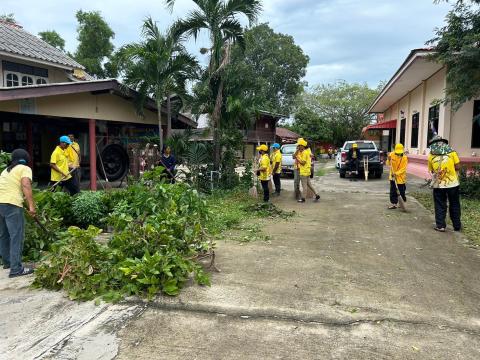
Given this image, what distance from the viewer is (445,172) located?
7.46 metres

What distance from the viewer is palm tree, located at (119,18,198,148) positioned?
12.8m

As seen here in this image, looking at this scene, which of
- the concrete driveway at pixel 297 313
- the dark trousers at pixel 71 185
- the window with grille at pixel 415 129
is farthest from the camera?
the window with grille at pixel 415 129

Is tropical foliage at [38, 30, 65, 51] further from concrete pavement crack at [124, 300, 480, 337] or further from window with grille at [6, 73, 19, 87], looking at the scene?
concrete pavement crack at [124, 300, 480, 337]

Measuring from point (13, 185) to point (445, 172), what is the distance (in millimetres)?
6897

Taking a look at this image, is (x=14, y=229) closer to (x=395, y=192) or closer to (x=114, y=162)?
(x=395, y=192)

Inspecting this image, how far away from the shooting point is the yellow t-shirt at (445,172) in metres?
7.44

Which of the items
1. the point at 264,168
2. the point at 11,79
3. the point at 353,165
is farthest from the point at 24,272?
the point at 353,165

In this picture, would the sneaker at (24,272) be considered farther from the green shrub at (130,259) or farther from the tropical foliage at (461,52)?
the tropical foliage at (461,52)

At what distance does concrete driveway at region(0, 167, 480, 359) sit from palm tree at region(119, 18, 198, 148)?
8.16 metres

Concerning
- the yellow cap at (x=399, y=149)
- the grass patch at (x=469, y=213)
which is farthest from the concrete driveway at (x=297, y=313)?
the yellow cap at (x=399, y=149)

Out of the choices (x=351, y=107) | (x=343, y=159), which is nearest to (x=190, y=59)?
A: (x=343, y=159)

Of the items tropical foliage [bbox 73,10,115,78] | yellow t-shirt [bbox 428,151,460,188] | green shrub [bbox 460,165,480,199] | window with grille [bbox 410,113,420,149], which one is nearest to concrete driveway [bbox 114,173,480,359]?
yellow t-shirt [bbox 428,151,460,188]

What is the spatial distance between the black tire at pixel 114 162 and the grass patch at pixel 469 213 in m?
9.77

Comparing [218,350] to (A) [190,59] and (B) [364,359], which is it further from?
(A) [190,59]
